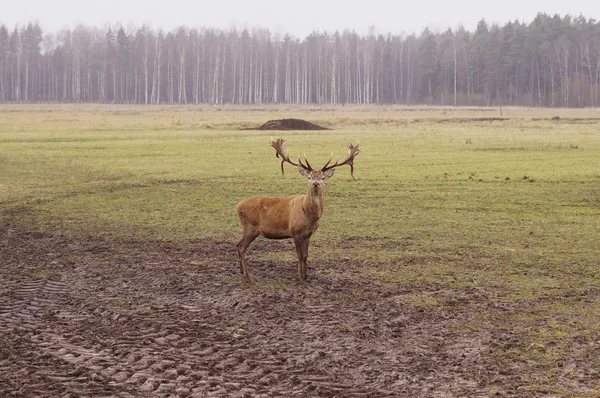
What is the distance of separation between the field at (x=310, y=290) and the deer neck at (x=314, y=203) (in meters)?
1.06

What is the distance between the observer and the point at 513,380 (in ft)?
26.3

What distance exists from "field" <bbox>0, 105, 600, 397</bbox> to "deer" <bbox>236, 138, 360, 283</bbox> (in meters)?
0.56

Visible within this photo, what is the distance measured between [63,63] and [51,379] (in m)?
121

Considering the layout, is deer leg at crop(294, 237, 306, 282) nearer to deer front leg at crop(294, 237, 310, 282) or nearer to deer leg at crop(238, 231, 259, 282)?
deer front leg at crop(294, 237, 310, 282)

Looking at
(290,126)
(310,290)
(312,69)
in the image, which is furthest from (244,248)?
(312,69)

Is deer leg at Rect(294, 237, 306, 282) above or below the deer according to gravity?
below

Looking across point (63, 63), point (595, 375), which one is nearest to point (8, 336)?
point (595, 375)

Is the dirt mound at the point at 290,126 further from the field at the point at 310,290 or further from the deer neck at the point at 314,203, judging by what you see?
the deer neck at the point at 314,203

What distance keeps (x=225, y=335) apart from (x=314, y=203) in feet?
9.33

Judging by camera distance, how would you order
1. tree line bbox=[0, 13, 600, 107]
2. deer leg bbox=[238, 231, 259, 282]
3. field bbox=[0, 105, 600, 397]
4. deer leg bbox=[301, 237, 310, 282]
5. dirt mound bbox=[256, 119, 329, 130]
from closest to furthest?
field bbox=[0, 105, 600, 397] < deer leg bbox=[301, 237, 310, 282] < deer leg bbox=[238, 231, 259, 282] < dirt mound bbox=[256, 119, 329, 130] < tree line bbox=[0, 13, 600, 107]

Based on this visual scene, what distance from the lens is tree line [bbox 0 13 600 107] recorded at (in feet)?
350

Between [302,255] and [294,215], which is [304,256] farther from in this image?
[294,215]

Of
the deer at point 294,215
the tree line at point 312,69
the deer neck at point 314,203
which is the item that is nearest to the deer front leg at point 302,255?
the deer at point 294,215

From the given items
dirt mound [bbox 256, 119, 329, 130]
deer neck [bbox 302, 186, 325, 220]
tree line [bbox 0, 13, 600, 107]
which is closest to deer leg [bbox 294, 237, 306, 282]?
deer neck [bbox 302, 186, 325, 220]
